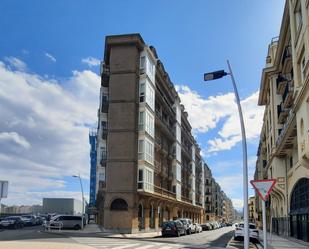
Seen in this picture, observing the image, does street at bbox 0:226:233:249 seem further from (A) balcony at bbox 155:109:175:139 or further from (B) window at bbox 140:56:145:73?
(A) balcony at bbox 155:109:175:139

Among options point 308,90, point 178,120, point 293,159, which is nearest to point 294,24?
point 308,90

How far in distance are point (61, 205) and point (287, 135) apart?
255ft

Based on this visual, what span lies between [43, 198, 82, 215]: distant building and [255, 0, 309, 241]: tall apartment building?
60.0 metres

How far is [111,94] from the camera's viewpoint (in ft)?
142

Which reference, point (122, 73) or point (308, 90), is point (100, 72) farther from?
point (308, 90)

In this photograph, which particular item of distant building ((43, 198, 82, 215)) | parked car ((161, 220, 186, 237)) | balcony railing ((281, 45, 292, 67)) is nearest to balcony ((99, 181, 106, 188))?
parked car ((161, 220, 186, 237))

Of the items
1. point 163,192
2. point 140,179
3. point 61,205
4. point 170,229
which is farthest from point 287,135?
point 61,205

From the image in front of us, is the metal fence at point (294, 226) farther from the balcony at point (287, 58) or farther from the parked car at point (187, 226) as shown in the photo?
the balcony at point (287, 58)

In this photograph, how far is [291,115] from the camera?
90.4 feet

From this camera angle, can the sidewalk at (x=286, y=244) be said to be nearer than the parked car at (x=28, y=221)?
Yes

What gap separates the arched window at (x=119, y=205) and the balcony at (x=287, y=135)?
49.6 feet

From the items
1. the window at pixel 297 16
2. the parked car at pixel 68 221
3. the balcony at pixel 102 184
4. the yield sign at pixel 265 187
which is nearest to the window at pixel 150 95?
the balcony at pixel 102 184

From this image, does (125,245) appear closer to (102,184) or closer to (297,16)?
(297,16)

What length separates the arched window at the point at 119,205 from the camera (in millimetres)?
40812
